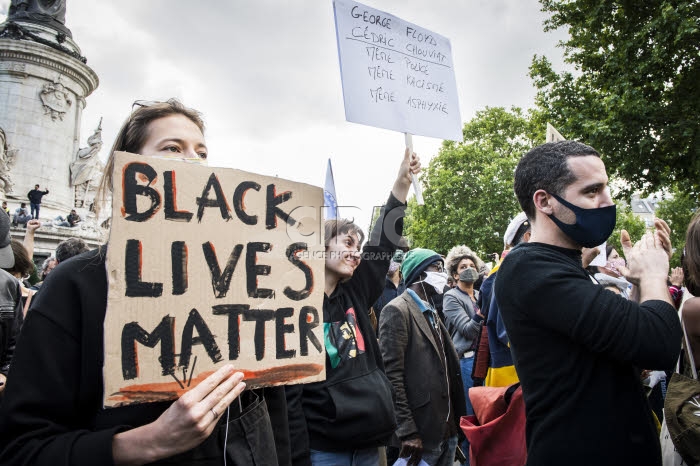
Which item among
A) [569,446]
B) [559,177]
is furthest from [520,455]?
[559,177]

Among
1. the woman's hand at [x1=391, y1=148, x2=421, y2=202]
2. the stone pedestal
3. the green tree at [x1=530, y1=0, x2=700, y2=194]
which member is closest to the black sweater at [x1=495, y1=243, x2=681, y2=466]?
the woman's hand at [x1=391, y1=148, x2=421, y2=202]

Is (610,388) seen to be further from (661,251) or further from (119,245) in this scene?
(119,245)

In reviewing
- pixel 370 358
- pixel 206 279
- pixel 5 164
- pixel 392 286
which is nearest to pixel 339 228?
pixel 370 358

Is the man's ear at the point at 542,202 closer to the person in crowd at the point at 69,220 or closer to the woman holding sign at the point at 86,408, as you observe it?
the woman holding sign at the point at 86,408

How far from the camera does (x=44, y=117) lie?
63.0 feet

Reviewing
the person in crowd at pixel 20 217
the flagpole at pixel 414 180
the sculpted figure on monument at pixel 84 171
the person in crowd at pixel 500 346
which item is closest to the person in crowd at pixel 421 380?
the person in crowd at pixel 500 346

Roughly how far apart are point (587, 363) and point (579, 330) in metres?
0.15

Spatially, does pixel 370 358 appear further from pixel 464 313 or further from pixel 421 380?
pixel 464 313

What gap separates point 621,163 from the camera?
10.8m

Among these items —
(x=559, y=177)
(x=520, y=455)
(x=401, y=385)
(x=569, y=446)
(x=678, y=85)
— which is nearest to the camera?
(x=569, y=446)

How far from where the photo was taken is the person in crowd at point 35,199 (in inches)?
703

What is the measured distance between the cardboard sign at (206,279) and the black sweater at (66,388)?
0.09 m

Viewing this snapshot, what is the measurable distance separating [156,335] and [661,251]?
190 centimetres

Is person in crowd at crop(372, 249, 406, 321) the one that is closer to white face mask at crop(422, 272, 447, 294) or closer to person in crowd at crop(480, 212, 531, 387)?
white face mask at crop(422, 272, 447, 294)
